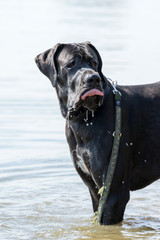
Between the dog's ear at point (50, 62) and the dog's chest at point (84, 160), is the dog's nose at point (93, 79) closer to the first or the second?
the dog's ear at point (50, 62)

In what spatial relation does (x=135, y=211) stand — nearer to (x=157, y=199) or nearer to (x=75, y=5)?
(x=157, y=199)

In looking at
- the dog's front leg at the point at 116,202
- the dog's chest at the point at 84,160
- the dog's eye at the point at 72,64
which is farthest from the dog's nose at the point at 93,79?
the dog's front leg at the point at 116,202

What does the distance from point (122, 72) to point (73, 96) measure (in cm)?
921

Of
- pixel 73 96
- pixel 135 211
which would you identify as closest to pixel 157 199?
pixel 135 211

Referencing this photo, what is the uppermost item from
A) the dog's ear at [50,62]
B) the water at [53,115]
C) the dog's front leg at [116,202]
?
the dog's ear at [50,62]

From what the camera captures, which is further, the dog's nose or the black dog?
the black dog

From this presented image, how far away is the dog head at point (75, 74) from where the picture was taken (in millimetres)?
5801

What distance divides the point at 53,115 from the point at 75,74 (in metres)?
6.50

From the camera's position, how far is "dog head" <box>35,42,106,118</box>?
5801 millimetres

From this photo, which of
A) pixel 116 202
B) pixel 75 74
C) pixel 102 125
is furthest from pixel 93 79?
pixel 116 202

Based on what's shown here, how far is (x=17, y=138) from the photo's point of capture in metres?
10.9

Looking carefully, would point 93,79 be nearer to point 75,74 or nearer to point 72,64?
point 75,74

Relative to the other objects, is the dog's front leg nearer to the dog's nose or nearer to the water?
the water

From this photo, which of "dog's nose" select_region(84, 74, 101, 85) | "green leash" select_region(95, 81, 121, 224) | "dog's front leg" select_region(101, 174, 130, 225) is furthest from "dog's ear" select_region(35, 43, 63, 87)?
"dog's front leg" select_region(101, 174, 130, 225)
